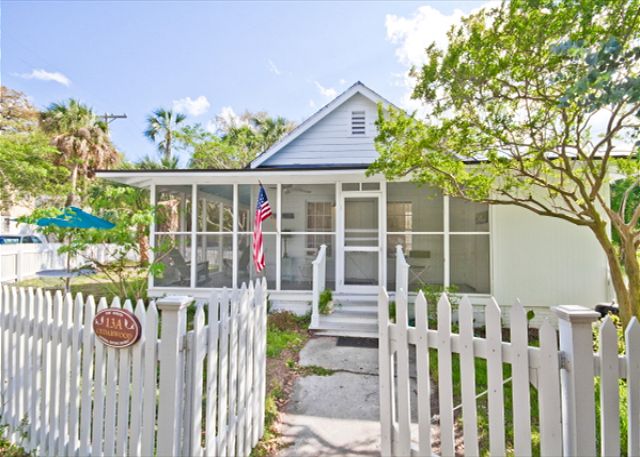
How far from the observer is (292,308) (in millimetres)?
7324

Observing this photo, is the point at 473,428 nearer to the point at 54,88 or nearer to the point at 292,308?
the point at 292,308

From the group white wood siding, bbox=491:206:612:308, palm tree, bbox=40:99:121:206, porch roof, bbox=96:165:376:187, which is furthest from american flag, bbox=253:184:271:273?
palm tree, bbox=40:99:121:206

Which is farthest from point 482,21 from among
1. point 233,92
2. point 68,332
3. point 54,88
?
point 54,88

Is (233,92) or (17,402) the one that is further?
(233,92)

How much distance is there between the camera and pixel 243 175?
281 inches

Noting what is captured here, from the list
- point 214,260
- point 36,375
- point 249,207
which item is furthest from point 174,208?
point 36,375

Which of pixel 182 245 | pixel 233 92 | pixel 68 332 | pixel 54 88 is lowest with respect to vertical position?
pixel 68 332

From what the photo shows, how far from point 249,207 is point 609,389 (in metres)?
7.37

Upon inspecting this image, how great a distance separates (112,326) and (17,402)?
1.64 meters

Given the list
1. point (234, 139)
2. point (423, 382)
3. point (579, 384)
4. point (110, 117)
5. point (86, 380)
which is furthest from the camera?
point (234, 139)

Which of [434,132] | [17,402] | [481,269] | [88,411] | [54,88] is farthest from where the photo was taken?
[54,88]

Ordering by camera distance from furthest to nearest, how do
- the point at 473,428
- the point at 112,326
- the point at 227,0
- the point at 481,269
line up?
the point at 227,0
the point at 481,269
the point at 112,326
the point at 473,428

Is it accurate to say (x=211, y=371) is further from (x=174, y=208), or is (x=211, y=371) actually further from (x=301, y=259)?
(x=174, y=208)

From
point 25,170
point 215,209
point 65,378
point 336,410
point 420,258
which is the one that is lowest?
point 336,410
